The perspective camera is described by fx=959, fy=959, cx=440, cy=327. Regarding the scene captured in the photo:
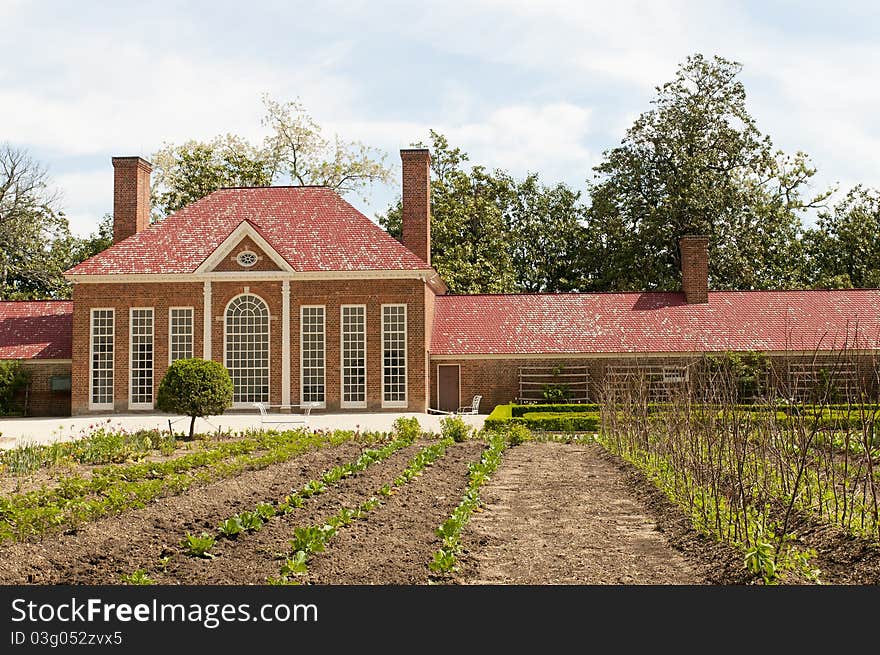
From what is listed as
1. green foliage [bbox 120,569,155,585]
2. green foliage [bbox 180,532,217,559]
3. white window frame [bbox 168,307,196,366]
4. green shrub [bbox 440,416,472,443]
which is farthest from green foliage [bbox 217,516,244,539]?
white window frame [bbox 168,307,196,366]

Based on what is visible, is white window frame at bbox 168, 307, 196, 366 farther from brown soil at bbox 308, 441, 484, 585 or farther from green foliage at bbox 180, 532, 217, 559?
green foliage at bbox 180, 532, 217, 559

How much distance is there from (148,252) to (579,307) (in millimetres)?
14851

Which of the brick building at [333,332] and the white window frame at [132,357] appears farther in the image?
the white window frame at [132,357]

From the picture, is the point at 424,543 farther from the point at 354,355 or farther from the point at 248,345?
the point at 248,345

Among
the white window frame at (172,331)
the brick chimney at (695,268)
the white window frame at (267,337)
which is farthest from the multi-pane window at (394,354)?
the brick chimney at (695,268)

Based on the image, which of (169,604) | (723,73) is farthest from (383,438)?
(723,73)

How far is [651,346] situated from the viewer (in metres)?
31.6

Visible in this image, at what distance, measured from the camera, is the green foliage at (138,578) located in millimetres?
7684

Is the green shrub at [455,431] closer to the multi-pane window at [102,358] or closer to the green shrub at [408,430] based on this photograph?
the green shrub at [408,430]

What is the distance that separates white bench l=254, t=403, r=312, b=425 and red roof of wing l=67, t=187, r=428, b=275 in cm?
453

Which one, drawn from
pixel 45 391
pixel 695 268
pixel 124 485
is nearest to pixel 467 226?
pixel 695 268

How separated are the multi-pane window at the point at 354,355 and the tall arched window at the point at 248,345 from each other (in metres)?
2.53

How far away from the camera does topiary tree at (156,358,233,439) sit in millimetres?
20406

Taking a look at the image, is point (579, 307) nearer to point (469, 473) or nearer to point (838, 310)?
point (838, 310)
